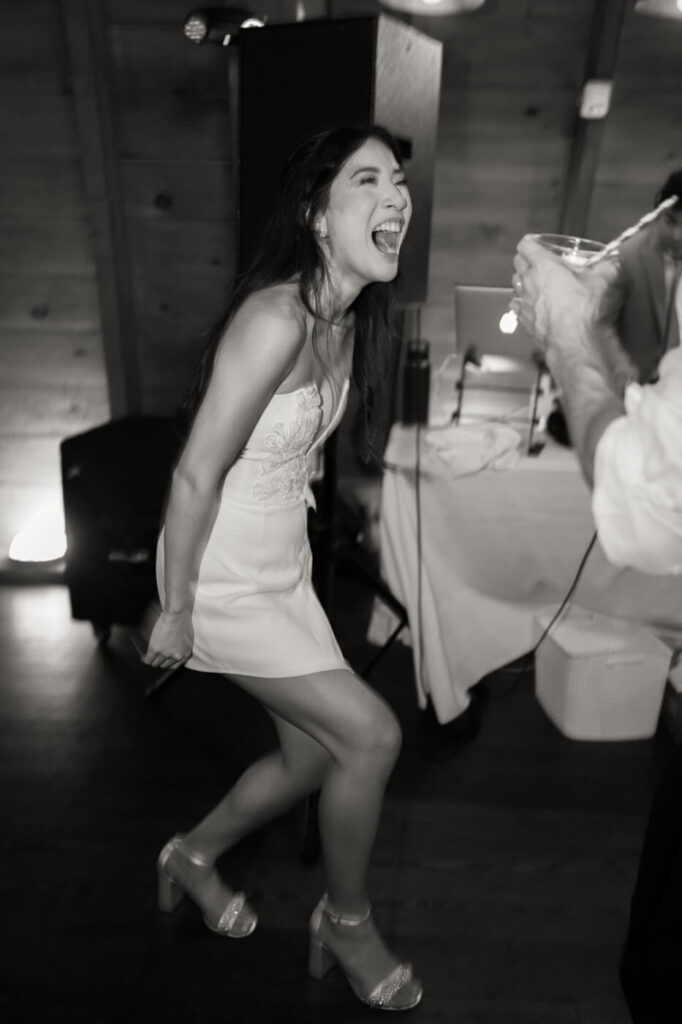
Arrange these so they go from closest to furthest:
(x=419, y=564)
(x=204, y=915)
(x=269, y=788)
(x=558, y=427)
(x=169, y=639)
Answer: (x=169, y=639) → (x=269, y=788) → (x=204, y=915) → (x=419, y=564) → (x=558, y=427)

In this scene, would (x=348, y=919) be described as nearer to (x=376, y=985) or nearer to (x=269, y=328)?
(x=376, y=985)

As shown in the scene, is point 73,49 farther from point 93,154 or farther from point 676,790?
point 676,790

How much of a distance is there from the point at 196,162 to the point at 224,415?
1823 millimetres

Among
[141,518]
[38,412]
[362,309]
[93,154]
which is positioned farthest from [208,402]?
[38,412]

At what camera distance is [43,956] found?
1.45 m

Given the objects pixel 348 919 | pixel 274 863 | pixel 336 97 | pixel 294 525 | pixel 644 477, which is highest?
pixel 336 97

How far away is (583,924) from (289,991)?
575 mm

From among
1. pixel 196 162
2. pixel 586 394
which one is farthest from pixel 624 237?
pixel 196 162

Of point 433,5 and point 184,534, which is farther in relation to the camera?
point 433,5

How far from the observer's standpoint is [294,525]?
52.9 inches

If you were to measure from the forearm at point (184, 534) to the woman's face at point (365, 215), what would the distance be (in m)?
0.43

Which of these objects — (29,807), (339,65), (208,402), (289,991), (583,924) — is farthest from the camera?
(29,807)

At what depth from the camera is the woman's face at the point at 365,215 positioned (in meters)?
1.27

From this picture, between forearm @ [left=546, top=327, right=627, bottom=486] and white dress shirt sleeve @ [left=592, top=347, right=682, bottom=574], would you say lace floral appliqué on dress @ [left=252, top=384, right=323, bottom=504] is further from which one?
white dress shirt sleeve @ [left=592, top=347, right=682, bottom=574]
